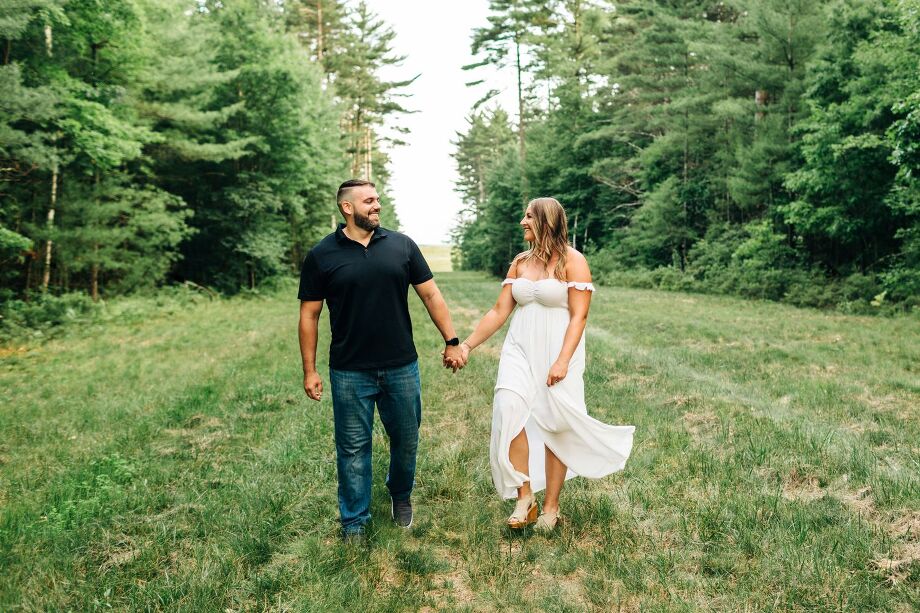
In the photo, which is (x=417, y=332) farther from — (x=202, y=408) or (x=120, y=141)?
(x=120, y=141)

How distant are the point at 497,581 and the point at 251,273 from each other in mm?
24127

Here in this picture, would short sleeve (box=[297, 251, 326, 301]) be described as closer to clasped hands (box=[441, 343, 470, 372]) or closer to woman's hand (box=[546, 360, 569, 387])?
clasped hands (box=[441, 343, 470, 372])

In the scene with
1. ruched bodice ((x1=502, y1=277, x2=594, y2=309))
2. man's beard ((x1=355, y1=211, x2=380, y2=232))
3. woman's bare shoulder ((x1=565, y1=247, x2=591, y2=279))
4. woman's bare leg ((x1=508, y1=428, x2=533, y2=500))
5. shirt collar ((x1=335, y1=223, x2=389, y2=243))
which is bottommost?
woman's bare leg ((x1=508, y1=428, x2=533, y2=500))

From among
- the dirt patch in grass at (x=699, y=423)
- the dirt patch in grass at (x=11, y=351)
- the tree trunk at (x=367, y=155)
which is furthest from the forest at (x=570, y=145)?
the dirt patch in grass at (x=699, y=423)

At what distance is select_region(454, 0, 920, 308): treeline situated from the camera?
49.9 ft

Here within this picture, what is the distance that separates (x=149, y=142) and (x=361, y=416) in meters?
17.4

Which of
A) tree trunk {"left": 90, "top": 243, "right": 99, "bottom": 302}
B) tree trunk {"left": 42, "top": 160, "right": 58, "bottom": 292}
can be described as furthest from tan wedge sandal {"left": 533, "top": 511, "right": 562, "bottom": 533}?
A: tree trunk {"left": 90, "top": 243, "right": 99, "bottom": 302}

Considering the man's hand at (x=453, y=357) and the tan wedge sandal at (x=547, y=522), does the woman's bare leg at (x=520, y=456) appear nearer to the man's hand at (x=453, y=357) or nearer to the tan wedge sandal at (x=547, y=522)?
Answer: the tan wedge sandal at (x=547, y=522)

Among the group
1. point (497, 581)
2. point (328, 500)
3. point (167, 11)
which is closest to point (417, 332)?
point (328, 500)

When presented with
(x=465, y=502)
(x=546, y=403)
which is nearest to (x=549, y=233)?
(x=546, y=403)

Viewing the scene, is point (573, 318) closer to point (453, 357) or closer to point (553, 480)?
point (453, 357)

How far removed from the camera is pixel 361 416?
12.5 ft

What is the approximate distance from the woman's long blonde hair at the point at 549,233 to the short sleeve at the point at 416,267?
24.7 inches


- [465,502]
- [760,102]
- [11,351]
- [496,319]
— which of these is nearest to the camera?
[496,319]
